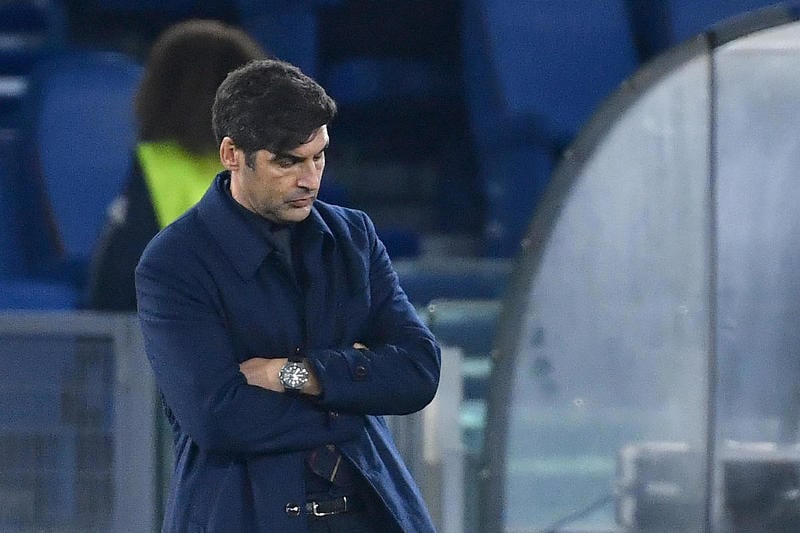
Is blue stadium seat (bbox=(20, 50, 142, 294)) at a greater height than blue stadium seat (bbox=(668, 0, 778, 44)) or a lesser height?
lesser

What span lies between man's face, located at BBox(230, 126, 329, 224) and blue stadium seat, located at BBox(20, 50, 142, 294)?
3461 millimetres

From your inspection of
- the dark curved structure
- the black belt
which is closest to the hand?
the black belt

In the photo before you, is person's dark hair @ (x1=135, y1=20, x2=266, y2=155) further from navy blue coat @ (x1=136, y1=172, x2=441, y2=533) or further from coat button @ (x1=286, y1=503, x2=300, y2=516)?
coat button @ (x1=286, y1=503, x2=300, y2=516)

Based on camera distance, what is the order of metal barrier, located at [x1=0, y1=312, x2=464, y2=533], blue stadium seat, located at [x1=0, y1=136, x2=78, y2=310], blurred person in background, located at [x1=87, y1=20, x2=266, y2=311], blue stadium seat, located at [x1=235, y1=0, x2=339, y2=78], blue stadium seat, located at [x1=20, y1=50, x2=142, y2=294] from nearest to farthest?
blurred person in background, located at [x1=87, y1=20, x2=266, y2=311], metal barrier, located at [x1=0, y1=312, x2=464, y2=533], blue stadium seat, located at [x1=20, y1=50, x2=142, y2=294], blue stadium seat, located at [x1=0, y1=136, x2=78, y2=310], blue stadium seat, located at [x1=235, y1=0, x2=339, y2=78]

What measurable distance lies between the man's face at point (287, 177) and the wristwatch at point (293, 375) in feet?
0.52

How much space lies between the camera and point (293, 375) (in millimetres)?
1702

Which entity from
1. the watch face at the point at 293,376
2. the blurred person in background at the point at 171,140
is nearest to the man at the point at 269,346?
the watch face at the point at 293,376

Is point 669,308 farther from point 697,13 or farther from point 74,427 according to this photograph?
point 697,13

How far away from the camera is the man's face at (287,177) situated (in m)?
1.66

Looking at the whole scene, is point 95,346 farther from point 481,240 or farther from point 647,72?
point 481,240

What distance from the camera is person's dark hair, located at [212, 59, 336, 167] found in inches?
64.5

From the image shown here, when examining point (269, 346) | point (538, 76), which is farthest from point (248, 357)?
point (538, 76)

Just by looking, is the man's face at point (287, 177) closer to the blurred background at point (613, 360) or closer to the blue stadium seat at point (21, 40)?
the blurred background at point (613, 360)

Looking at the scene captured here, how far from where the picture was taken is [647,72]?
10.5ft
